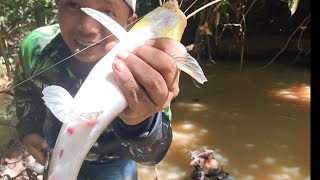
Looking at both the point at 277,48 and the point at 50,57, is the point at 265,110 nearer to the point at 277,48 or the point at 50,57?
the point at 277,48

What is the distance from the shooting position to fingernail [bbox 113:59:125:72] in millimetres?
489

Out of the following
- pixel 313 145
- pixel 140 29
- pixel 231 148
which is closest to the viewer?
pixel 313 145

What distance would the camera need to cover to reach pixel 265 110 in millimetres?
2404

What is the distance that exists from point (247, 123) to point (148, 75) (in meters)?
1.82

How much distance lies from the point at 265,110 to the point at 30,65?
184cm

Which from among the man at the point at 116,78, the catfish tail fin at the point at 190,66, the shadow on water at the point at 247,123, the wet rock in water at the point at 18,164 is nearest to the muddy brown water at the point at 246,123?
the shadow on water at the point at 247,123

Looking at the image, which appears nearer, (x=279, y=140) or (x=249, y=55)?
(x=279, y=140)

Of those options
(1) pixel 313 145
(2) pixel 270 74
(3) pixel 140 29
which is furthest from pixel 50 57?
(2) pixel 270 74

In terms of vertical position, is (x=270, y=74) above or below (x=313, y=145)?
below

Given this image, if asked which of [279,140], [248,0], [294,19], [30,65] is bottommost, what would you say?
[279,140]

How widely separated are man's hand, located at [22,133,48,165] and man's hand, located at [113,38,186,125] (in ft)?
0.57

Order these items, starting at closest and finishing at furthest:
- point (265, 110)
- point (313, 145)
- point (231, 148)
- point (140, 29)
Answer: point (313, 145) → point (140, 29) → point (231, 148) → point (265, 110)

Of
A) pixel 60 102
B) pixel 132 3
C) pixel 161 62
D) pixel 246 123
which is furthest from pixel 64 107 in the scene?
pixel 246 123

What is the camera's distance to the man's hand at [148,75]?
495 millimetres
